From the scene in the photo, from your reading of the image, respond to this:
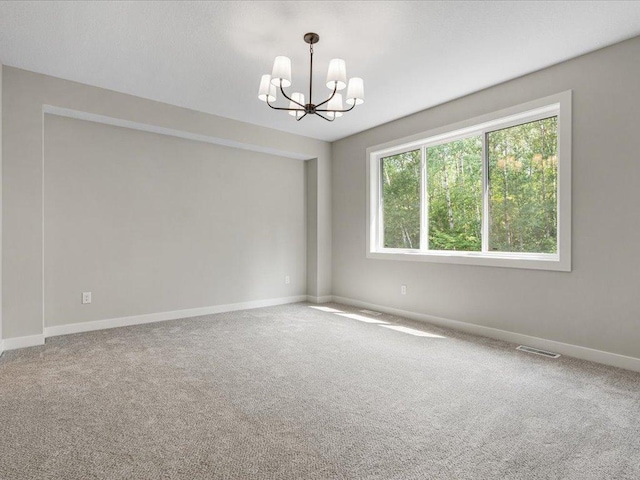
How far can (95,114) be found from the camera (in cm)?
381

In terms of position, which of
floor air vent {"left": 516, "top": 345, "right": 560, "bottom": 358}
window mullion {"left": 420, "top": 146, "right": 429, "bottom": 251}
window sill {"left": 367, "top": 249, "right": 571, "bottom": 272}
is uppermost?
window mullion {"left": 420, "top": 146, "right": 429, "bottom": 251}

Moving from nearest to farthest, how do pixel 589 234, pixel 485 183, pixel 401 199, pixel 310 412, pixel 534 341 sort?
pixel 310 412 < pixel 589 234 < pixel 534 341 < pixel 485 183 < pixel 401 199

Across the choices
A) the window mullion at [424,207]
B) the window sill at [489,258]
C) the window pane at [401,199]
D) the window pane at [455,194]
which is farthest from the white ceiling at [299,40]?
the window sill at [489,258]

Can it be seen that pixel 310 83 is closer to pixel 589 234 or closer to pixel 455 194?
pixel 455 194

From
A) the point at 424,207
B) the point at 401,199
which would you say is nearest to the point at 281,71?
the point at 424,207

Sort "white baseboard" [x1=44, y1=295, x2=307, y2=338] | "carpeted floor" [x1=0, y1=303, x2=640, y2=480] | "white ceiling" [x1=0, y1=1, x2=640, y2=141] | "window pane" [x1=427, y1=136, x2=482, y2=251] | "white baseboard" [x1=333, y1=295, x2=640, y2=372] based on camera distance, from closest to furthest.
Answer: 1. "carpeted floor" [x1=0, y1=303, x2=640, y2=480]
2. "white ceiling" [x1=0, y1=1, x2=640, y2=141]
3. "white baseboard" [x1=333, y1=295, x2=640, y2=372]
4. "white baseboard" [x1=44, y1=295, x2=307, y2=338]
5. "window pane" [x1=427, y1=136, x2=482, y2=251]

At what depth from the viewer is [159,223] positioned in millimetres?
4504

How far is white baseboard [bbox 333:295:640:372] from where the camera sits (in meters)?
2.92

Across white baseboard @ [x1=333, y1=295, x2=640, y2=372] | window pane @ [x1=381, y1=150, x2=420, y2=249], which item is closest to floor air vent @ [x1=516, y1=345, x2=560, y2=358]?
white baseboard @ [x1=333, y1=295, x2=640, y2=372]

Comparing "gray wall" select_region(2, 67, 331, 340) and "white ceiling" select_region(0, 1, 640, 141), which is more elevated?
"white ceiling" select_region(0, 1, 640, 141)

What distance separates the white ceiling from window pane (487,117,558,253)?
621 millimetres

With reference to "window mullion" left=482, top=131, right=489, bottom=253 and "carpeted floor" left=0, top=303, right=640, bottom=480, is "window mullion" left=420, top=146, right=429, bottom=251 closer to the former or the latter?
"window mullion" left=482, top=131, right=489, bottom=253

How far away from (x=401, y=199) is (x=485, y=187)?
1.24 m

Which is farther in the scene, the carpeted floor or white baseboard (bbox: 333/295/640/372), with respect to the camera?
white baseboard (bbox: 333/295/640/372)
